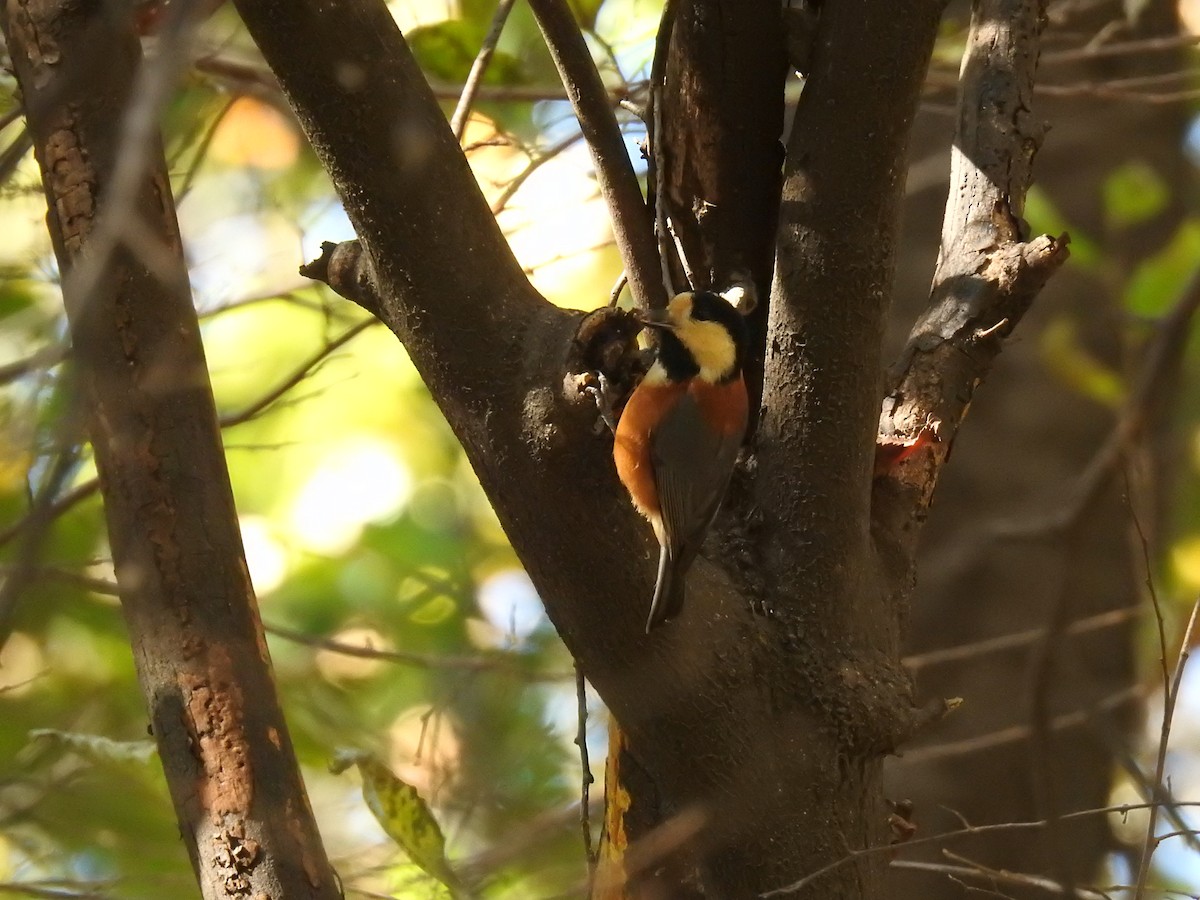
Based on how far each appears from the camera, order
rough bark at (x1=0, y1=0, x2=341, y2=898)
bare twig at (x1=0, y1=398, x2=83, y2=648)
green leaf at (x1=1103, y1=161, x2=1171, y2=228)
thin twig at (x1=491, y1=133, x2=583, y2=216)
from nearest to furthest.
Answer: bare twig at (x1=0, y1=398, x2=83, y2=648)
rough bark at (x1=0, y1=0, x2=341, y2=898)
thin twig at (x1=491, y1=133, x2=583, y2=216)
green leaf at (x1=1103, y1=161, x2=1171, y2=228)

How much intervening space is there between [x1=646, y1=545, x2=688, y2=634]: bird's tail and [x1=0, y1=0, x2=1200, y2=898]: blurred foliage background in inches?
11.7

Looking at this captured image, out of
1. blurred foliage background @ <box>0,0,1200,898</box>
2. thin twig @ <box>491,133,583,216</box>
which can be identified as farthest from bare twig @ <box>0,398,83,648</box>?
thin twig @ <box>491,133,583,216</box>

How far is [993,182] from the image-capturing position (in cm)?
186

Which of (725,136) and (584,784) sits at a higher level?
(725,136)

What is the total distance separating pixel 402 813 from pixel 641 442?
0.74 metres

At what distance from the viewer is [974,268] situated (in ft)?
5.97

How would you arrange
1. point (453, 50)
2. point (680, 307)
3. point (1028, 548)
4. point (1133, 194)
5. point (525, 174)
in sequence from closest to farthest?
point (680, 307) < point (525, 174) < point (453, 50) < point (1133, 194) < point (1028, 548)

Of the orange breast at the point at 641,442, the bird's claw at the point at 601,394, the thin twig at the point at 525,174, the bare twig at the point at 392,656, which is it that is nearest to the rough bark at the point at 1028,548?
the bare twig at the point at 392,656

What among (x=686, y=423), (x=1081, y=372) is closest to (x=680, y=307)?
(x=686, y=423)

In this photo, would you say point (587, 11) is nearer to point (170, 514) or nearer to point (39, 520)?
point (170, 514)

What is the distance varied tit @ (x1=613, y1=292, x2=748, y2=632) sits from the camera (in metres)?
1.79

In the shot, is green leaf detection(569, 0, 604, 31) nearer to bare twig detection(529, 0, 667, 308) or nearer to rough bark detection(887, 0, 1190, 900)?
bare twig detection(529, 0, 667, 308)

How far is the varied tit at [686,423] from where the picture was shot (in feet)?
5.88

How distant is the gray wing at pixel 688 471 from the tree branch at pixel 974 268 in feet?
0.76
